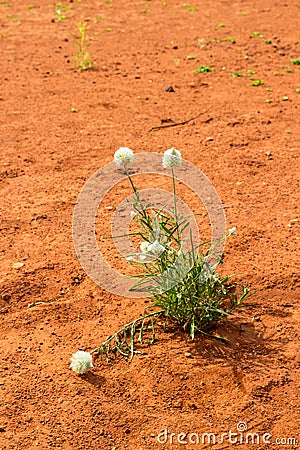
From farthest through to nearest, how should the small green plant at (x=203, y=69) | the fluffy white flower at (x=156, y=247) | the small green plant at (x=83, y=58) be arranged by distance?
1. the small green plant at (x=83, y=58)
2. the small green plant at (x=203, y=69)
3. the fluffy white flower at (x=156, y=247)

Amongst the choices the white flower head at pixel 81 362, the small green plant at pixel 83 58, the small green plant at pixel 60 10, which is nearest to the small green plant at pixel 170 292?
the white flower head at pixel 81 362

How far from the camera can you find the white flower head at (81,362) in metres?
3.12

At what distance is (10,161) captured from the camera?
17.2 feet

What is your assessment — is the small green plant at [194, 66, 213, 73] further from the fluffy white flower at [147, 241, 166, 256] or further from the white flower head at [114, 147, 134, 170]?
the fluffy white flower at [147, 241, 166, 256]

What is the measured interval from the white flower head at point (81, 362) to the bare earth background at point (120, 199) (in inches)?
3.5

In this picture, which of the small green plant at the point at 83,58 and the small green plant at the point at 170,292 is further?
the small green plant at the point at 83,58

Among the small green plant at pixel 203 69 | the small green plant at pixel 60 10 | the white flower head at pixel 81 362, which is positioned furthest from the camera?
the small green plant at pixel 60 10

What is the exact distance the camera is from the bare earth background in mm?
3016

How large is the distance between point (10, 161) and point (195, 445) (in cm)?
317

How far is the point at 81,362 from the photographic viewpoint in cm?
312

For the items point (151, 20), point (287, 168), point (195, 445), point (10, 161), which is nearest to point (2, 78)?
point (10, 161)

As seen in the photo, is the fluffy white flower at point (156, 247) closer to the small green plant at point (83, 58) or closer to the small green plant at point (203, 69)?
the small green plant at point (203, 69)

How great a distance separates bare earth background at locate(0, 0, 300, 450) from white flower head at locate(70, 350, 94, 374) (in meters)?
0.09

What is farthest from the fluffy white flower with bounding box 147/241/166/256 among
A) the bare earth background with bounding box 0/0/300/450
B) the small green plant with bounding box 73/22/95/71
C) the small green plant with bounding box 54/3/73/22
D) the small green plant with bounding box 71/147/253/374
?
the small green plant with bounding box 54/3/73/22
